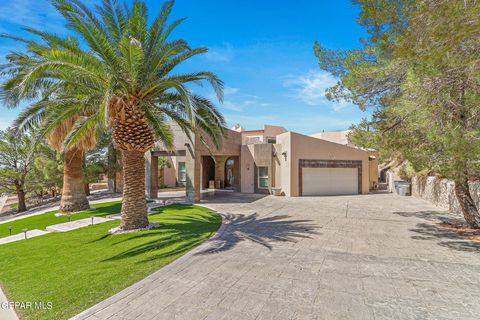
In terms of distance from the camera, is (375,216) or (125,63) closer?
(125,63)

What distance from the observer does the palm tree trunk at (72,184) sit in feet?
51.4

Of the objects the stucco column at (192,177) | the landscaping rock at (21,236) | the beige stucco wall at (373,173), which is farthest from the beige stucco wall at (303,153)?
the landscaping rock at (21,236)

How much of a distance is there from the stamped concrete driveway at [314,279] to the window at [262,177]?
42.4 ft

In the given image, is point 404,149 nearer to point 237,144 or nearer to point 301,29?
point 301,29

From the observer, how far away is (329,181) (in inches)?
896

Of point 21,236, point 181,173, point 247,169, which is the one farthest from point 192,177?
point 181,173

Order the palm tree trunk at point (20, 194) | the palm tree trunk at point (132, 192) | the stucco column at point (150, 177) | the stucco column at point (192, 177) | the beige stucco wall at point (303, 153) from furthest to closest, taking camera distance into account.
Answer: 1. the palm tree trunk at point (20, 194)
2. the beige stucco wall at point (303, 153)
3. the stucco column at point (150, 177)
4. the stucco column at point (192, 177)
5. the palm tree trunk at point (132, 192)

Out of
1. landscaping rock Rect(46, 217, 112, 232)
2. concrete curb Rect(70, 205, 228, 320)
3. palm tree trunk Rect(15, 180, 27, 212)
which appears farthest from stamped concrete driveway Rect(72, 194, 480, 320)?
palm tree trunk Rect(15, 180, 27, 212)

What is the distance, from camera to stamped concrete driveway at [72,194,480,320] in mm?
4480

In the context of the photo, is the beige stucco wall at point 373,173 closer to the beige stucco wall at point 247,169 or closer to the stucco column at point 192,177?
the beige stucco wall at point 247,169

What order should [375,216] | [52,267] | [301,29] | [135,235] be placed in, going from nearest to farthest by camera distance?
[52,267] → [135,235] → [375,216] → [301,29]

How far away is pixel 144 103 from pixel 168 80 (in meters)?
1.43

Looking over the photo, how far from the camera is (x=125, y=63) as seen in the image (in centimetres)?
844

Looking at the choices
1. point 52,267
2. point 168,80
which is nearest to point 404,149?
point 168,80
